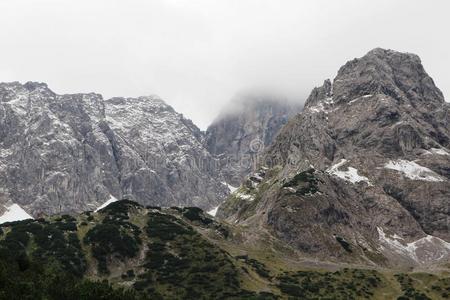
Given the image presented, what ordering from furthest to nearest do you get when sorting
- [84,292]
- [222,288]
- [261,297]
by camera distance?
[222,288]
[261,297]
[84,292]

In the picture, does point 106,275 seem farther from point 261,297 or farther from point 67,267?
point 261,297

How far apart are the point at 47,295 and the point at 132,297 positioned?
65.7 feet

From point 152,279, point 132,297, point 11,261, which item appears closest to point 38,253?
point 152,279

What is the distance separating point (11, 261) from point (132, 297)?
102ft

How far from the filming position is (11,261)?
422ft

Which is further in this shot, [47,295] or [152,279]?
[152,279]

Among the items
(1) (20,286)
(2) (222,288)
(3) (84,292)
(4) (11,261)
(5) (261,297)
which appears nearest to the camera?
(1) (20,286)

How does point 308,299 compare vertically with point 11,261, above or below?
below

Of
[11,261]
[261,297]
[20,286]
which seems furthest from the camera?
[261,297]

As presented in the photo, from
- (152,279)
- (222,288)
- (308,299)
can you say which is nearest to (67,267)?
(152,279)

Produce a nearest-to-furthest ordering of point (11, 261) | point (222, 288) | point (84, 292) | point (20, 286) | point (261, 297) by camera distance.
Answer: point (20, 286) < point (84, 292) < point (11, 261) < point (261, 297) < point (222, 288)

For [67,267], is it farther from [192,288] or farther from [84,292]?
[84,292]

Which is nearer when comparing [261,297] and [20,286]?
[20,286]

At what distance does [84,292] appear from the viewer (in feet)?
372
